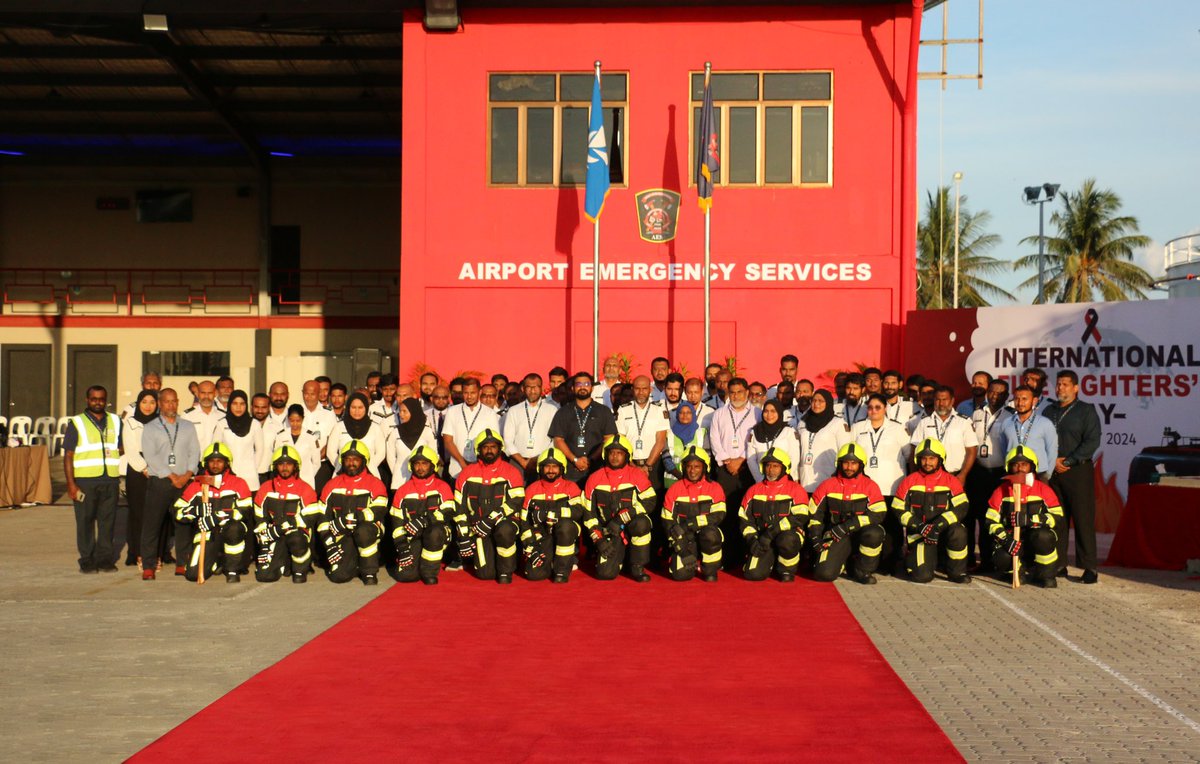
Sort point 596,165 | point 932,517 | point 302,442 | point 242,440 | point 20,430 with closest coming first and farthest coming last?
point 932,517
point 242,440
point 302,442
point 596,165
point 20,430

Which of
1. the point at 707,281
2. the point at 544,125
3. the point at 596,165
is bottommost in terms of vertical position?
the point at 707,281

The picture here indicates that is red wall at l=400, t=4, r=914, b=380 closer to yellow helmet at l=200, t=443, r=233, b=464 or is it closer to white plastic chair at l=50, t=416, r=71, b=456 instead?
yellow helmet at l=200, t=443, r=233, b=464

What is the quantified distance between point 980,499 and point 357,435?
6546 millimetres

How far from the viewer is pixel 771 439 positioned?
42.9ft

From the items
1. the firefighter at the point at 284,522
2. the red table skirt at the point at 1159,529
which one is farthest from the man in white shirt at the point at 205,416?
the red table skirt at the point at 1159,529

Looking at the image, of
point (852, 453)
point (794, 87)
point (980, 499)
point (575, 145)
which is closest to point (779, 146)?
point (794, 87)

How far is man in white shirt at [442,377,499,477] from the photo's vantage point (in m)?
13.6

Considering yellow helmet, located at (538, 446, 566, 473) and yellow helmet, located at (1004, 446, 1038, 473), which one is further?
yellow helmet, located at (538, 446, 566, 473)

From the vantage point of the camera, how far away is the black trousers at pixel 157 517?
1266cm

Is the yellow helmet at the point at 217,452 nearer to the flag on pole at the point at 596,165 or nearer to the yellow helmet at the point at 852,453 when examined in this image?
the yellow helmet at the point at 852,453

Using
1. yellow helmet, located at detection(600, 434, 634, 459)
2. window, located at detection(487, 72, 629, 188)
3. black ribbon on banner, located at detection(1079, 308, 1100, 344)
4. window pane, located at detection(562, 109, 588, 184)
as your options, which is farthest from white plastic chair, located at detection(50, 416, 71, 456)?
black ribbon on banner, located at detection(1079, 308, 1100, 344)

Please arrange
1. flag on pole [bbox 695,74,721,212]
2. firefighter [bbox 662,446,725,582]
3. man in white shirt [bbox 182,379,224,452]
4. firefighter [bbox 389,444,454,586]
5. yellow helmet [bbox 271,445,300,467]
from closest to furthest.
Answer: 1. firefighter [bbox 389,444,454,586]
2. firefighter [bbox 662,446,725,582]
3. yellow helmet [bbox 271,445,300,467]
4. man in white shirt [bbox 182,379,224,452]
5. flag on pole [bbox 695,74,721,212]

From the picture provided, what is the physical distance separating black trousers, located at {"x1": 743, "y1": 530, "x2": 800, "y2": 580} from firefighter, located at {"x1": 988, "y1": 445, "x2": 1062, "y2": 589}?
1.96 metres

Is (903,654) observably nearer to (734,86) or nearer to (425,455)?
(425,455)
